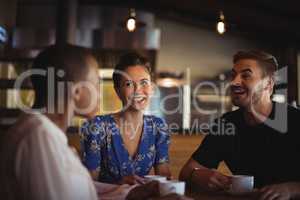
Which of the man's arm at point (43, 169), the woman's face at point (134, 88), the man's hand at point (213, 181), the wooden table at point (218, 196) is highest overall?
the woman's face at point (134, 88)

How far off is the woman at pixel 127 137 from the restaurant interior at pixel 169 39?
255 cm

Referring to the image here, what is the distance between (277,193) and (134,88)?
0.77 meters

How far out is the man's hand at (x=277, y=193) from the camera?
1.26 meters

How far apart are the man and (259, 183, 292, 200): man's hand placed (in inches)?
16.0

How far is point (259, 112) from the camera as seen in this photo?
185cm

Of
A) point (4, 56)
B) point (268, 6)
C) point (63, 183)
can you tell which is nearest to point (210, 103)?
point (268, 6)

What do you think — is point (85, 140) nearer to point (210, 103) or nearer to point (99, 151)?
point (99, 151)

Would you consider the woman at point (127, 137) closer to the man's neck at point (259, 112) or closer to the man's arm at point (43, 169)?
the man's neck at point (259, 112)

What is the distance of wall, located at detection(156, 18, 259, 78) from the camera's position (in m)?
7.12

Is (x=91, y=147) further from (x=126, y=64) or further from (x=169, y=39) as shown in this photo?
(x=169, y=39)

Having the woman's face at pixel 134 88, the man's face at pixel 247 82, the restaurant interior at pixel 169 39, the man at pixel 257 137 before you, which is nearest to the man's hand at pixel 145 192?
the man at pixel 257 137

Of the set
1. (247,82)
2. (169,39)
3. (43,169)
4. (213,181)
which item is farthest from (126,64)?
(169,39)

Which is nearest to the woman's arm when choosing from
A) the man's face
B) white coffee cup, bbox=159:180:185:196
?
white coffee cup, bbox=159:180:185:196

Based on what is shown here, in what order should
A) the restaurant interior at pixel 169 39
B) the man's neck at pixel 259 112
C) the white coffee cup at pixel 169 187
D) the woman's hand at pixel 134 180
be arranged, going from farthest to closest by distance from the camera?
the restaurant interior at pixel 169 39, the man's neck at pixel 259 112, the woman's hand at pixel 134 180, the white coffee cup at pixel 169 187
